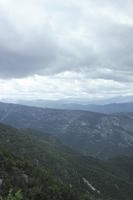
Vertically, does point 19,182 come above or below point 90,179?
above

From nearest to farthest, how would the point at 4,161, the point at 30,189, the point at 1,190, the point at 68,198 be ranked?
the point at 1,190, the point at 30,189, the point at 68,198, the point at 4,161

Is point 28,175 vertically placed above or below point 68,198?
above

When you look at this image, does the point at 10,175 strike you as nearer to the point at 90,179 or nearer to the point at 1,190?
the point at 1,190

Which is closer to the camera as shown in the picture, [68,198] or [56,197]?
[56,197]

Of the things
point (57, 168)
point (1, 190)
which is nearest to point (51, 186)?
point (1, 190)

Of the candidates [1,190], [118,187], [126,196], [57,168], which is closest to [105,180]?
[118,187]

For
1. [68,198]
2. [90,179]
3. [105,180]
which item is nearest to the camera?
[68,198]

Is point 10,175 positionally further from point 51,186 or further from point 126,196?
point 126,196

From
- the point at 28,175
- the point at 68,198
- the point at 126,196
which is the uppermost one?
the point at 28,175

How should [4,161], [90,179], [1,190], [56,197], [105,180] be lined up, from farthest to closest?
[105,180] → [90,179] → [4,161] → [56,197] → [1,190]
